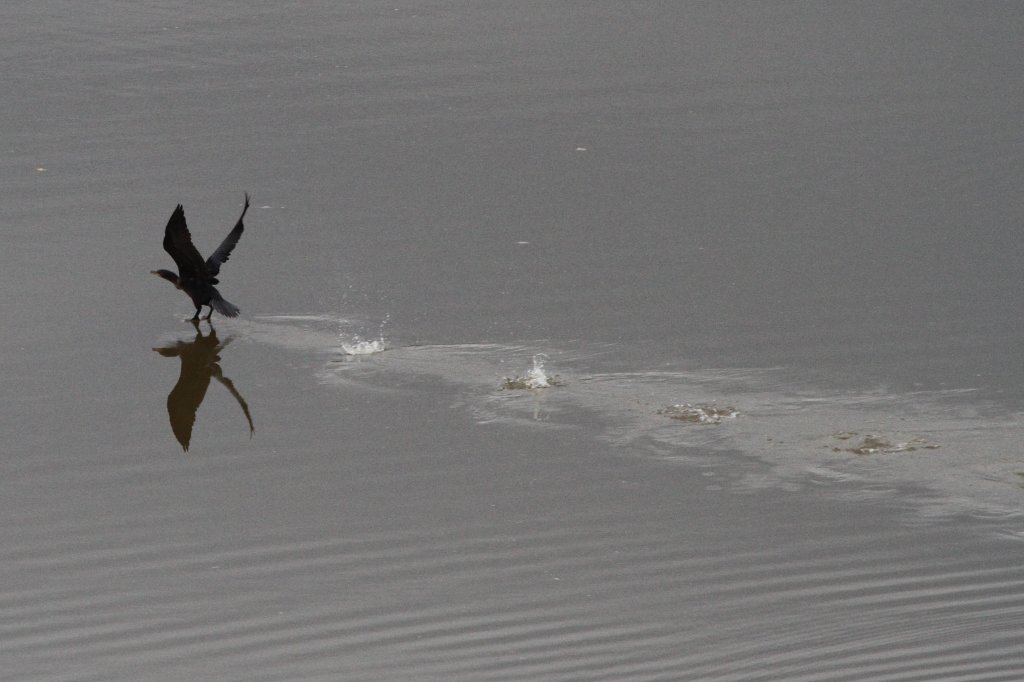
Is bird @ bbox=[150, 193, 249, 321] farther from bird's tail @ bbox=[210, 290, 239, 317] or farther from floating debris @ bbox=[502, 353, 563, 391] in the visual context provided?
floating debris @ bbox=[502, 353, 563, 391]

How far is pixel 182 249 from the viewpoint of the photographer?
9.36 meters

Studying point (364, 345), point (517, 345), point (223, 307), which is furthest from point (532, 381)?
point (223, 307)

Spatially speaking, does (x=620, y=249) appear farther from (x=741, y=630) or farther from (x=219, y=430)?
(x=741, y=630)

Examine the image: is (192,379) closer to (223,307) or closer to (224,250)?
(223,307)

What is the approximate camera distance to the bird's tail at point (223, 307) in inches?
358

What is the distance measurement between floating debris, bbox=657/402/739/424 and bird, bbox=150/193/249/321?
2718mm

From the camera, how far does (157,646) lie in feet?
19.9

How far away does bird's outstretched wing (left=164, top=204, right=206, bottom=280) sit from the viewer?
365 inches

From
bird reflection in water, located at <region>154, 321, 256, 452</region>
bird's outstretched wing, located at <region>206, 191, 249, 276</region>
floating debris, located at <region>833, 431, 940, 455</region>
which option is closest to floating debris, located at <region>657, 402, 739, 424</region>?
floating debris, located at <region>833, 431, 940, 455</region>

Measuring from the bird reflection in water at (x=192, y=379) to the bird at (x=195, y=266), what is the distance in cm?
22

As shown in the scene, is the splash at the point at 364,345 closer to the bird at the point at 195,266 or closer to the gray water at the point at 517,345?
the gray water at the point at 517,345

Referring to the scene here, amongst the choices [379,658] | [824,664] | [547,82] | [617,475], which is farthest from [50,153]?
[824,664]

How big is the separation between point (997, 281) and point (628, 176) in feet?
9.31

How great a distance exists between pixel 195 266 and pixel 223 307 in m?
0.41
